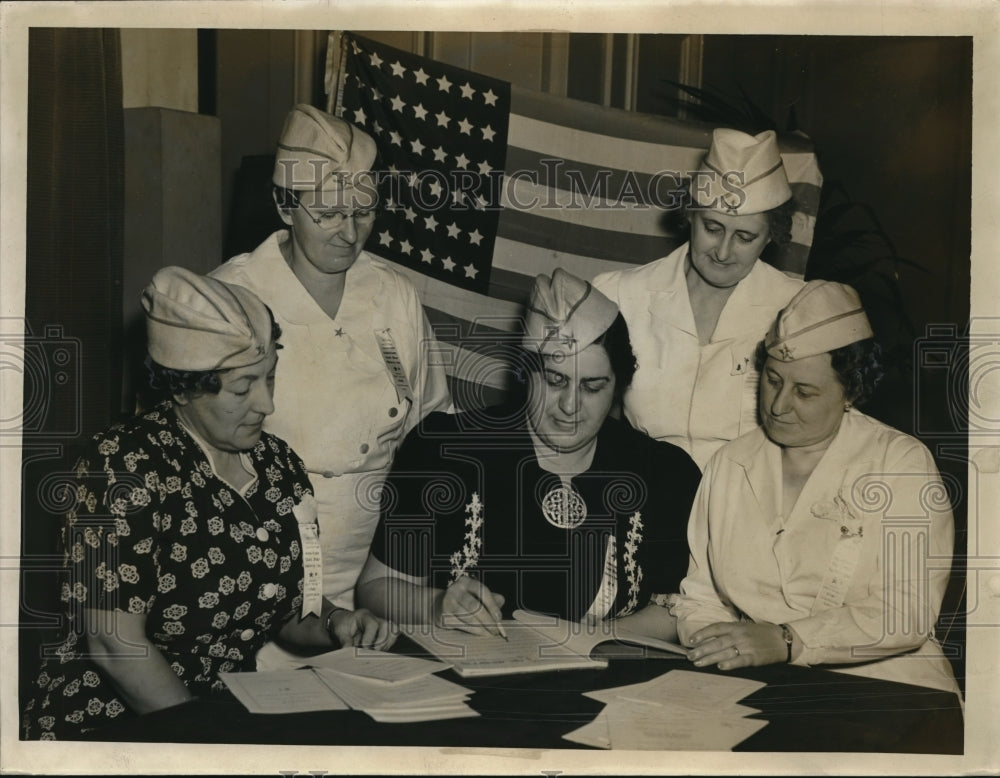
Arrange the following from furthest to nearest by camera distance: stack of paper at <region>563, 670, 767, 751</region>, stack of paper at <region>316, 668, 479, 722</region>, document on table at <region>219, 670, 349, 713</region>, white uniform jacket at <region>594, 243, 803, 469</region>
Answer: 1. white uniform jacket at <region>594, 243, 803, 469</region>
2. stack of paper at <region>563, 670, 767, 751</region>
3. stack of paper at <region>316, 668, 479, 722</region>
4. document on table at <region>219, 670, 349, 713</region>

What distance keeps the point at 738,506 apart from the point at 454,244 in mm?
1384

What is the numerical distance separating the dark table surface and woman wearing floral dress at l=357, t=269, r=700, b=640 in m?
0.26

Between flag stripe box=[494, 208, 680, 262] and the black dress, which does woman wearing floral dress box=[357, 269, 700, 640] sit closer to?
the black dress

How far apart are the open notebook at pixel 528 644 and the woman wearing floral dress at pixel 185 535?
23cm

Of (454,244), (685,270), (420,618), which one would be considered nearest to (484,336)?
(454,244)

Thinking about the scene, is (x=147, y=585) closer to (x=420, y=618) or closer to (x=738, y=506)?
(x=420, y=618)

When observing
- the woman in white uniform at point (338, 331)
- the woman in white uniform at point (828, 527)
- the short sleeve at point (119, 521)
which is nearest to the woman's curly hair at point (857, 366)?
the woman in white uniform at point (828, 527)

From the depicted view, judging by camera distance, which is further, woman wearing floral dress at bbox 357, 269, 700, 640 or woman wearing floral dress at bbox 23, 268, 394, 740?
woman wearing floral dress at bbox 357, 269, 700, 640

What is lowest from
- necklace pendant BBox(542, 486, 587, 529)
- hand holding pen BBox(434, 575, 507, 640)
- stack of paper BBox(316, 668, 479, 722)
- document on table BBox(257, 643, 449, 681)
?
stack of paper BBox(316, 668, 479, 722)

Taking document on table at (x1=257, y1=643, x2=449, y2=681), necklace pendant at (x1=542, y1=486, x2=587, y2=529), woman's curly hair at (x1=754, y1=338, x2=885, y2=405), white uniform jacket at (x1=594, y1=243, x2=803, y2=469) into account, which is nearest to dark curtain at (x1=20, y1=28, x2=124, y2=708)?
document on table at (x1=257, y1=643, x2=449, y2=681)

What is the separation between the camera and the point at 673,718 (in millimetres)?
3883

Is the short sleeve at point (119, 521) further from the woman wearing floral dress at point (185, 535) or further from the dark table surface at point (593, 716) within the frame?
the dark table surface at point (593, 716)

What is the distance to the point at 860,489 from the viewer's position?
4.11 meters

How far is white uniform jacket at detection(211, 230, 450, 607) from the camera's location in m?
4.07
